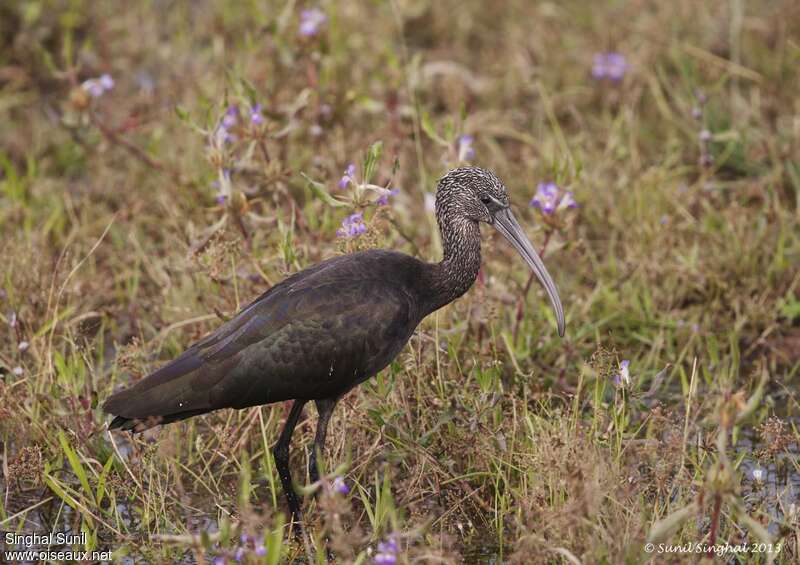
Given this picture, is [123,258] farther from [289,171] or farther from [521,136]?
[521,136]

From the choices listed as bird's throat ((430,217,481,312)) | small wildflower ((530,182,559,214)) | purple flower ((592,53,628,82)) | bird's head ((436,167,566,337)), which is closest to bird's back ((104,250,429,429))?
bird's throat ((430,217,481,312))

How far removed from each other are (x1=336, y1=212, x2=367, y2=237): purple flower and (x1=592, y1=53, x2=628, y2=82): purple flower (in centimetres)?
305

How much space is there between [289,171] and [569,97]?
2.79m

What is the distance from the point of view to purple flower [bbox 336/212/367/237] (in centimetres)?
504

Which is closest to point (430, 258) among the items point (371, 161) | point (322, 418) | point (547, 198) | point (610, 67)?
point (547, 198)

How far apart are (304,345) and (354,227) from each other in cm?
61

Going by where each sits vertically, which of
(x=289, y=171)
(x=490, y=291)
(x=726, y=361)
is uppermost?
(x=289, y=171)

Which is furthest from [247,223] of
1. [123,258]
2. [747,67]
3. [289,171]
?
[747,67]

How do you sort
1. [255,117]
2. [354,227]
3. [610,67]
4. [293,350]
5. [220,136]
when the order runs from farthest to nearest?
1. [610,67]
2. [255,117]
3. [220,136]
4. [354,227]
5. [293,350]

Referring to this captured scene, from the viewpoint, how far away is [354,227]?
5043mm

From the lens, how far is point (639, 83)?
25.4 ft

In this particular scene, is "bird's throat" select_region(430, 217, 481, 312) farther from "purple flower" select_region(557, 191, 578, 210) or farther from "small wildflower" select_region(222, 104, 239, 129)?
"small wildflower" select_region(222, 104, 239, 129)

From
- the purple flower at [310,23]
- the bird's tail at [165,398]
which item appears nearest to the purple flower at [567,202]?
→ the bird's tail at [165,398]

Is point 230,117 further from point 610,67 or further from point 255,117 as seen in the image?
point 610,67
